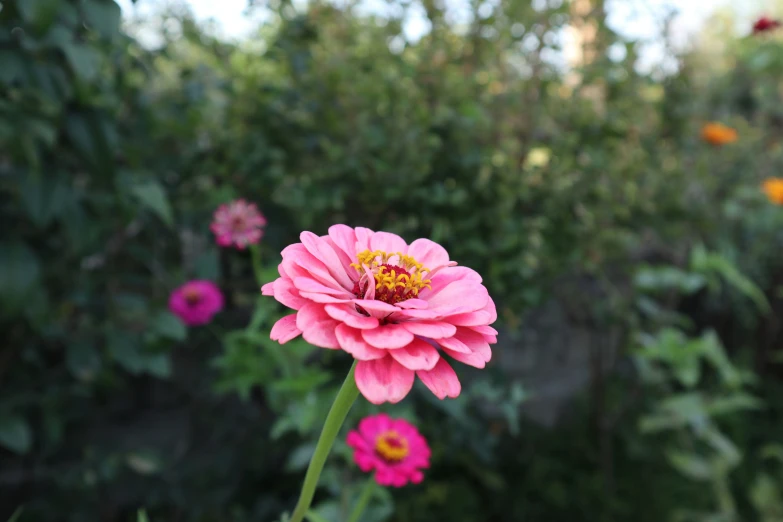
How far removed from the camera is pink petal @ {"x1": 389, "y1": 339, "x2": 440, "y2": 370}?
0.41 metres

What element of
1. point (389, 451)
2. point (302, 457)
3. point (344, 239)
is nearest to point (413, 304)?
point (344, 239)

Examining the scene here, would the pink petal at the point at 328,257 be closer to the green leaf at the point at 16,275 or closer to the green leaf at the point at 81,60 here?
the green leaf at the point at 81,60

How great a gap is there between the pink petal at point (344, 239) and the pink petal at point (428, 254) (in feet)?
0.17

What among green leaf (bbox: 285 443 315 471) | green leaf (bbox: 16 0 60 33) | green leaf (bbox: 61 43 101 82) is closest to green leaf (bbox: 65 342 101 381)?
green leaf (bbox: 285 443 315 471)

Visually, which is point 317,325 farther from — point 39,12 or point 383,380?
point 39,12

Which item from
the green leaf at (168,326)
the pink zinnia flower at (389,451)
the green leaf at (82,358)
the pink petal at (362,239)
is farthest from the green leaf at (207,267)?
the pink petal at (362,239)

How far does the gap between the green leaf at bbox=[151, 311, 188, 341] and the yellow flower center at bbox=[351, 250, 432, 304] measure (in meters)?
0.80

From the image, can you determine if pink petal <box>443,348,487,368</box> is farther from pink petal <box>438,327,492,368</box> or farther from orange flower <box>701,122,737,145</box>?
orange flower <box>701,122,737,145</box>

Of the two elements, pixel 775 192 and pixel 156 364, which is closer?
pixel 156 364

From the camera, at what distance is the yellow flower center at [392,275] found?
0.49 meters

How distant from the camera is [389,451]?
2.52 ft

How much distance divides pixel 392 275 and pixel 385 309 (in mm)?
69

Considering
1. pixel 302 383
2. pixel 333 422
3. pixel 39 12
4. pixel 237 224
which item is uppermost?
pixel 39 12

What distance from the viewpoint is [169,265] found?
1572 millimetres
